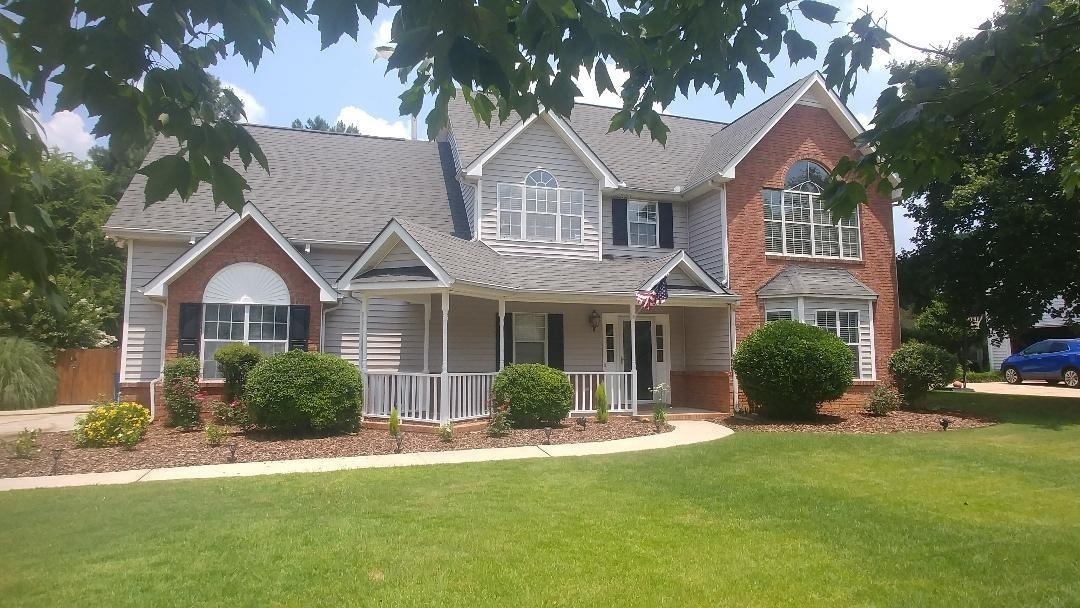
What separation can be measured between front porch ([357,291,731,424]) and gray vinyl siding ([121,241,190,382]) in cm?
469

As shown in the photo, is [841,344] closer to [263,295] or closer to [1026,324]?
[1026,324]

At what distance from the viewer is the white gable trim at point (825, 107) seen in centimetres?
1727

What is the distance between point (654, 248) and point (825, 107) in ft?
20.4

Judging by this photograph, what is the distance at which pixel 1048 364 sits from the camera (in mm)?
27109

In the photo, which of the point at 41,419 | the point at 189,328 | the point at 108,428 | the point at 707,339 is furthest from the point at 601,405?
the point at 41,419

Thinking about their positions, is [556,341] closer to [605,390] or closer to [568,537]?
[605,390]

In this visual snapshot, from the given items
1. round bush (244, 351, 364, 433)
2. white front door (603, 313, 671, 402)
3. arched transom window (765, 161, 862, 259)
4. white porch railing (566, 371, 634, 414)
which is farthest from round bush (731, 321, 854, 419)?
round bush (244, 351, 364, 433)

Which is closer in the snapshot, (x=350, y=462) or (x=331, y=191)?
(x=350, y=462)

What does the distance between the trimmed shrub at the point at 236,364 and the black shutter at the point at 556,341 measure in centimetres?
698

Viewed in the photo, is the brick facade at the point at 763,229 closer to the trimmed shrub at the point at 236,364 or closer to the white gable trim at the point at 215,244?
the white gable trim at the point at 215,244

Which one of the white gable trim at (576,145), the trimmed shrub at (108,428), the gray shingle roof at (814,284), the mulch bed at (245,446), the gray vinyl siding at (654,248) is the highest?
the white gable trim at (576,145)

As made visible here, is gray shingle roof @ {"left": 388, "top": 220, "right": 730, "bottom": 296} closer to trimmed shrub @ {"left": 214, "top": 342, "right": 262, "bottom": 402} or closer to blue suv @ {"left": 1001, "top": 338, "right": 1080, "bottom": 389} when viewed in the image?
trimmed shrub @ {"left": 214, "top": 342, "right": 262, "bottom": 402}

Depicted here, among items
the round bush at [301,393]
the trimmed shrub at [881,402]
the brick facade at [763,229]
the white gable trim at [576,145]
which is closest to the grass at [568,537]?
the round bush at [301,393]

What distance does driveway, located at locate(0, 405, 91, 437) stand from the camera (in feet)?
48.9
